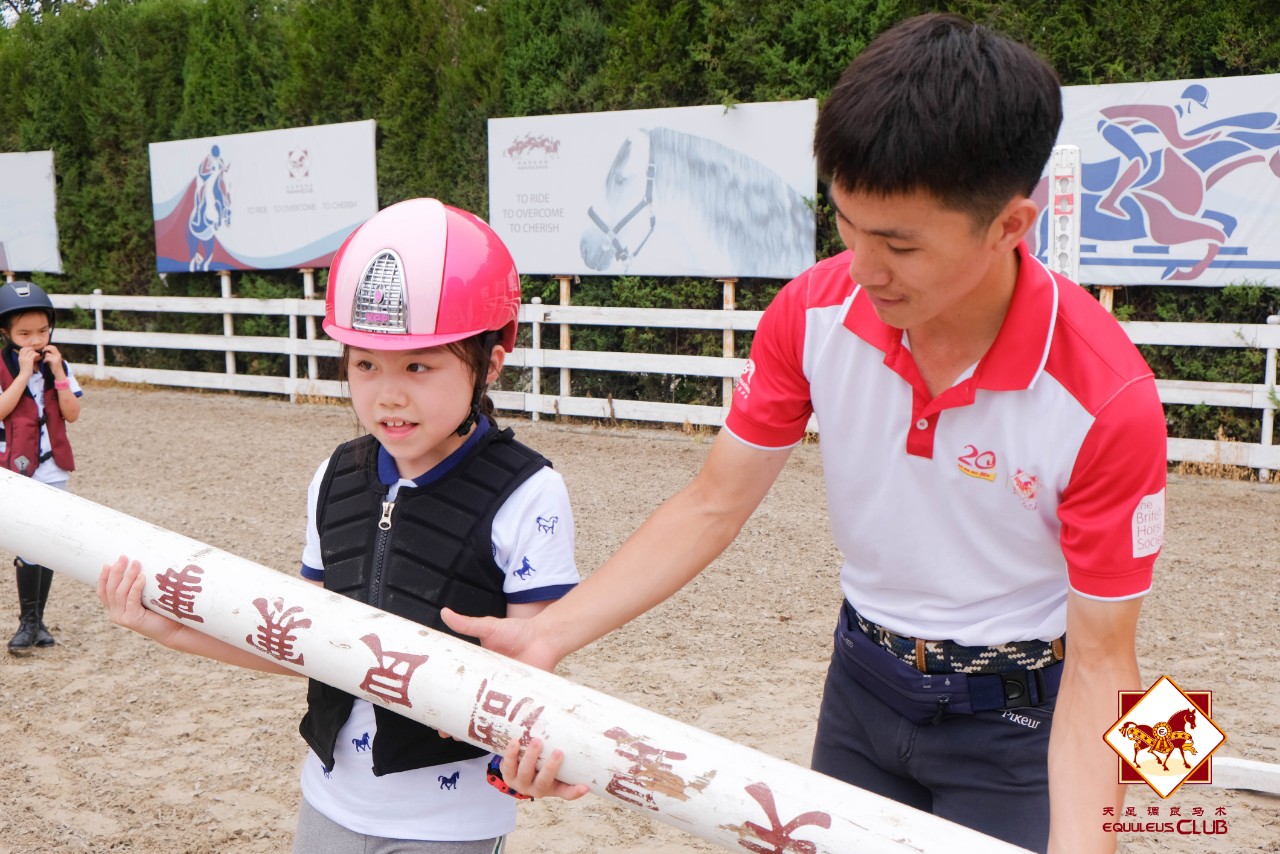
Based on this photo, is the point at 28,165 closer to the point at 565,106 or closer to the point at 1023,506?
the point at 565,106

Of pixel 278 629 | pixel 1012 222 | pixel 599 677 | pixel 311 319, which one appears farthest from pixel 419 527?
pixel 311 319

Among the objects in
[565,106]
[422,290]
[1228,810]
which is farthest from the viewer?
[565,106]

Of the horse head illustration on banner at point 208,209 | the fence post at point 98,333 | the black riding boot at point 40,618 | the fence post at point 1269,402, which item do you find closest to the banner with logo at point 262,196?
the horse head illustration on banner at point 208,209

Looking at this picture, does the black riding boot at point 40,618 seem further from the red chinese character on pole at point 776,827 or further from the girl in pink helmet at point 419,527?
the red chinese character on pole at point 776,827

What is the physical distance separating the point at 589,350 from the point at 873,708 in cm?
1023

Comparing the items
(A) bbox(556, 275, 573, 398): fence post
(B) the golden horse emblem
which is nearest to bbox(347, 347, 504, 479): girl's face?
(B) the golden horse emblem

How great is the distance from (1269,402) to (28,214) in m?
15.6

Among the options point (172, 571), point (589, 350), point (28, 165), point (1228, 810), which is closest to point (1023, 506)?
point (172, 571)

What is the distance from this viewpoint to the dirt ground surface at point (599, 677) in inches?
152

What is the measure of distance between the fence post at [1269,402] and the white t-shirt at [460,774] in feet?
26.7

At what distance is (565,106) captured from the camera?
472 inches

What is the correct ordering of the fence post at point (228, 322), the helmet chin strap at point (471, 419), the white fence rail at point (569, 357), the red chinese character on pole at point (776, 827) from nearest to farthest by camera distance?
the red chinese character on pole at point (776, 827) < the helmet chin strap at point (471, 419) < the white fence rail at point (569, 357) < the fence post at point (228, 322)

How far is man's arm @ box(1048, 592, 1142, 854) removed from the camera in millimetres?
1720

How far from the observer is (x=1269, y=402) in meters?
8.72
